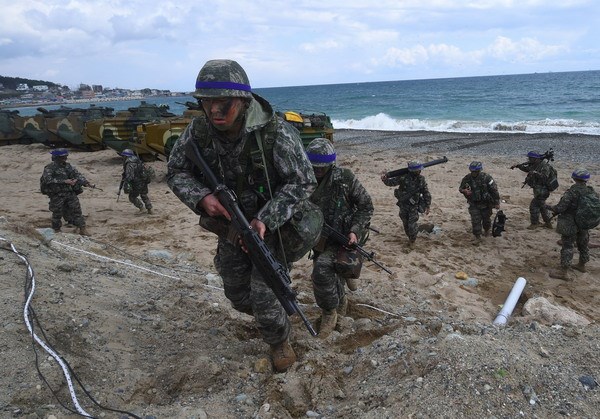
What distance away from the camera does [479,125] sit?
30.8m

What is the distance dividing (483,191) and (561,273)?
6.42 ft

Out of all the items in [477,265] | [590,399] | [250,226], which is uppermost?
[250,226]

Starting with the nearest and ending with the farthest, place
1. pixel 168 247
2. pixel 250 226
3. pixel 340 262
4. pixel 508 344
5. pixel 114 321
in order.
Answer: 1. pixel 250 226
2. pixel 508 344
3. pixel 114 321
4. pixel 340 262
5. pixel 168 247

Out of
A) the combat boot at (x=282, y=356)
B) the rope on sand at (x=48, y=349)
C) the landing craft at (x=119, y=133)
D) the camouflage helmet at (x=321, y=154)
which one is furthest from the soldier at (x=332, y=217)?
the landing craft at (x=119, y=133)

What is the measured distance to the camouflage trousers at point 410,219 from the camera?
777 cm

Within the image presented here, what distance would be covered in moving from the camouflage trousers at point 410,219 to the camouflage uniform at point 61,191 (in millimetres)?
5741

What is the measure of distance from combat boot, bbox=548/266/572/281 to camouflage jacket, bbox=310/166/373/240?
3600 millimetres

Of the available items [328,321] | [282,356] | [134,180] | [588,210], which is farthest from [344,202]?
[134,180]

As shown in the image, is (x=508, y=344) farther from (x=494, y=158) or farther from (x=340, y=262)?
(x=494, y=158)

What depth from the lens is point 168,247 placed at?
7.57m

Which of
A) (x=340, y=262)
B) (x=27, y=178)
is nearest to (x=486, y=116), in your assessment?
(x=27, y=178)

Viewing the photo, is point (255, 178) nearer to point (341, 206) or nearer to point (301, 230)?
point (301, 230)

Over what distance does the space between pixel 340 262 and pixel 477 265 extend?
12.0ft

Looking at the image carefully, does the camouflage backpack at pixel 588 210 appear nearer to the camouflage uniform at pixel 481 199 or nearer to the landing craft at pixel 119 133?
the camouflage uniform at pixel 481 199
